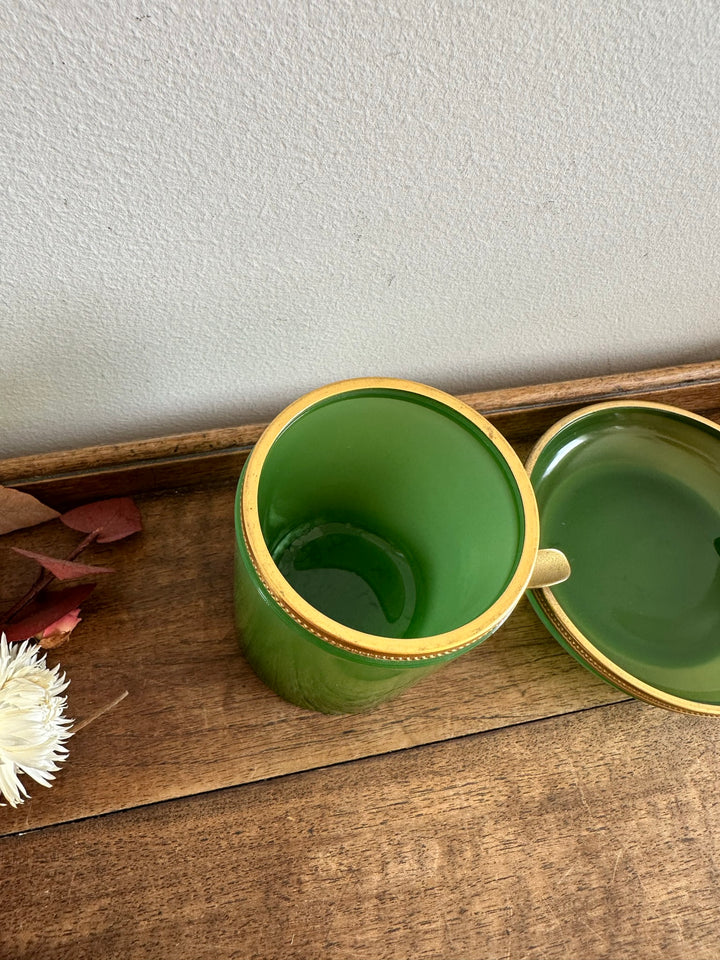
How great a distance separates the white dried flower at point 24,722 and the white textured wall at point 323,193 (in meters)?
0.15

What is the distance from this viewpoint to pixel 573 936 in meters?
0.34

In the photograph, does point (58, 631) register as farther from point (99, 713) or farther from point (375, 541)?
A: point (375, 541)

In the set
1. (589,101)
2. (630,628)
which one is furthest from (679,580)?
(589,101)

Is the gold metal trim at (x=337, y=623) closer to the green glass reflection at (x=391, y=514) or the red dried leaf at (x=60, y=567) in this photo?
the green glass reflection at (x=391, y=514)

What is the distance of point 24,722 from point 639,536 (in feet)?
1.15

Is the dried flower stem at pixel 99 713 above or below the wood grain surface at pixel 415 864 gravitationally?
above

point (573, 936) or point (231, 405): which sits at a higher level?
point (231, 405)

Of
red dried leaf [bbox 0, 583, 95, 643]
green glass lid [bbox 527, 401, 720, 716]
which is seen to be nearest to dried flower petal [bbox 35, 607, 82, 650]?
red dried leaf [bbox 0, 583, 95, 643]

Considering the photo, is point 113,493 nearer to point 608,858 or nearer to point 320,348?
point 320,348


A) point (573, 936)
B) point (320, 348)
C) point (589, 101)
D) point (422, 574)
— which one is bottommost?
point (573, 936)

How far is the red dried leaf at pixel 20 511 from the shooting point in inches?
15.0

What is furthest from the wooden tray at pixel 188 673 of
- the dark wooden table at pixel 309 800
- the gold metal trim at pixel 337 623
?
the gold metal trim at pixel 337 623

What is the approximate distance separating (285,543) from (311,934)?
0.19 meters

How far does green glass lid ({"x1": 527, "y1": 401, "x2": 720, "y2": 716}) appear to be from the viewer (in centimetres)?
39
